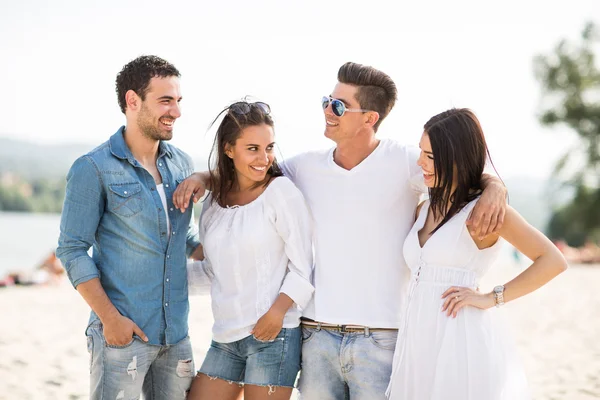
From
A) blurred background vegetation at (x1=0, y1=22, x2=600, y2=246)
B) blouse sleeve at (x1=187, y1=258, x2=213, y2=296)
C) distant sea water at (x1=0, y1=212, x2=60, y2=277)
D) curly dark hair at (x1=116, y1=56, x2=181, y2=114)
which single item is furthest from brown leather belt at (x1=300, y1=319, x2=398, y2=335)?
blurred background vegetation at (x1=0, y1=22, x2=600, y2=246)

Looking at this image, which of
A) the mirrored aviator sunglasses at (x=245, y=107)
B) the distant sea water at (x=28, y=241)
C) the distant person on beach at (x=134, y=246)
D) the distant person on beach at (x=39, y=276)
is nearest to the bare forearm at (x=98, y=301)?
the distant person on beach at (x=134, y=246)

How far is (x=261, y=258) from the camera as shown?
12.6 ft

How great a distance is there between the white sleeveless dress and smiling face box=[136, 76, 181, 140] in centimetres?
152

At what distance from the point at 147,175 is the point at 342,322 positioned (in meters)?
1.35

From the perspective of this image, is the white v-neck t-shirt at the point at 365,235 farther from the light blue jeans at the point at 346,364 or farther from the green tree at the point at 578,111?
the green tree at the point at 578,111

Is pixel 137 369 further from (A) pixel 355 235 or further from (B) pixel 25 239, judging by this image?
(B) pixel 25 239

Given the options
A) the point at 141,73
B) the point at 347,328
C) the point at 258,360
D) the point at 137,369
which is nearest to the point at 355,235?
the point at 347,328

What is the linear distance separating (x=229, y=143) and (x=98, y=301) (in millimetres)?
1132

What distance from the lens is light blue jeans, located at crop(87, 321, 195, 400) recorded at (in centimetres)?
363

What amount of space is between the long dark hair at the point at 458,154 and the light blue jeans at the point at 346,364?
70cm

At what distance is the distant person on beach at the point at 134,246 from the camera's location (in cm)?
364

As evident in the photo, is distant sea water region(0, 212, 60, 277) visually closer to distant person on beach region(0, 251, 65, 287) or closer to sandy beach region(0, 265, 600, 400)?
distant person on beach region(0, 251, 65, 287)

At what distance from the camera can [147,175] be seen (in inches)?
153

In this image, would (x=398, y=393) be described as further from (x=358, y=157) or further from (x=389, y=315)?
(x=358, y=157)
